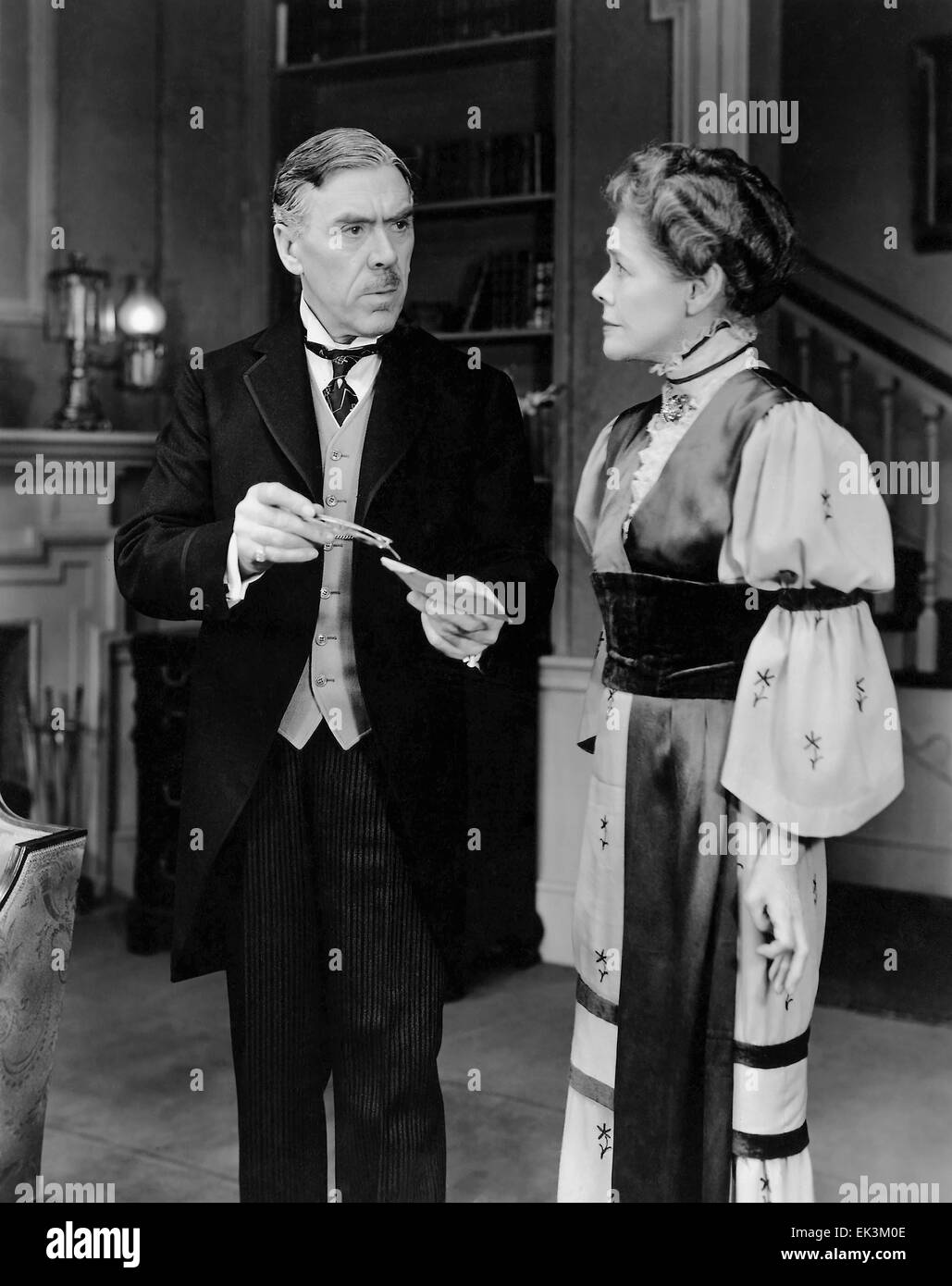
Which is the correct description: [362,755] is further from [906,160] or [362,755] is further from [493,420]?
[906,160]

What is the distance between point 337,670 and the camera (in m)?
2.00

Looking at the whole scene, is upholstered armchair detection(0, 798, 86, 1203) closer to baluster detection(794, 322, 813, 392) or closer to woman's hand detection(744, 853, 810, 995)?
woman's hand detection(744, 853, 810, 995)

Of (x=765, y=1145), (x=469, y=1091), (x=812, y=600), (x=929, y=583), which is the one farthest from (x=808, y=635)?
(x=929, y=583)

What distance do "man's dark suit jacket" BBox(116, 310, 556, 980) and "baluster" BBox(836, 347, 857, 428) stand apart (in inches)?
146

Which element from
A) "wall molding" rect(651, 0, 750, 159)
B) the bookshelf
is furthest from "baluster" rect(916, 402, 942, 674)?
"wall molding" rect(651, 0, 750, 159)

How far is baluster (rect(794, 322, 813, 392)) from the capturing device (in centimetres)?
564

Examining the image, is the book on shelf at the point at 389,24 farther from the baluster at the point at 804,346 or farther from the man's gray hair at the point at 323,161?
the man's gray hair at the point at 323,161

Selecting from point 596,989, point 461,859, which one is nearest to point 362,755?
point 461,859

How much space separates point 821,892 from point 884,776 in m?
0.18

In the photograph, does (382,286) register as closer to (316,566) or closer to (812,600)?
(316,566)

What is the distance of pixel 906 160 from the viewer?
18.4 feet

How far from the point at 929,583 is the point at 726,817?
11.7ft

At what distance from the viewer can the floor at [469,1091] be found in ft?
9.61
